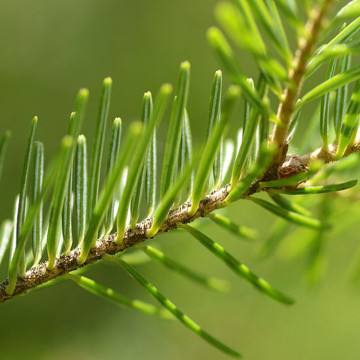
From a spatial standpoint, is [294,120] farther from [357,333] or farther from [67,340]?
[67,340]

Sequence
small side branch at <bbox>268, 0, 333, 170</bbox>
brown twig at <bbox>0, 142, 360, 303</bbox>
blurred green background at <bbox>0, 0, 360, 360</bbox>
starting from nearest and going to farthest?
1. small side branch at <bbox>268, 0, 333, 170</bbox>
2. brown twig at <bbox>0, 142, 360, 303</bbox>
3. blurred green background at <bbox>0, 0, 360, 360</bbox>

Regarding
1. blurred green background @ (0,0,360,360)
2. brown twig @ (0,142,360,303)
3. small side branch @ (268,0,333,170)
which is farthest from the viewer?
blurred green background @ (0,0,360,360)

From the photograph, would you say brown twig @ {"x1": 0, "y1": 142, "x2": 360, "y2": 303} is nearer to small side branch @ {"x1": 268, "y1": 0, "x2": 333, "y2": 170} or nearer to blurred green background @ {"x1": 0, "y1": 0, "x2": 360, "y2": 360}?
small side branch @ {"x1": 268, "y1": 0, "x2": 333, "y2": 170}

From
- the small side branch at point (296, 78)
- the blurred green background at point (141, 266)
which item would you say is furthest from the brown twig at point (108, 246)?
the blurred green background at point (141, 266)

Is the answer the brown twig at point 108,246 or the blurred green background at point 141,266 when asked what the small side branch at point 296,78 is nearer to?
the brown twig at point 108,246

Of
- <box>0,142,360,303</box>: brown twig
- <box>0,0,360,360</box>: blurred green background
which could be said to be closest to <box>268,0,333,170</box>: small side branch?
<box>0,142,360,303</box>: brown twig

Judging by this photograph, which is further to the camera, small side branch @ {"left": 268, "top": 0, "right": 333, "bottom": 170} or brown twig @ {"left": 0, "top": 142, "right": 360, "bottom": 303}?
brown twig @ {"left": 0, "top": 142, "right": 360, "bottom": 303}

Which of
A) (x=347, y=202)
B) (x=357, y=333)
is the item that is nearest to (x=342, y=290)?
(x=357, y=333)

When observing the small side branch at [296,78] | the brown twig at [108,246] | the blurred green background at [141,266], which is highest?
the small side branch at [296,78]

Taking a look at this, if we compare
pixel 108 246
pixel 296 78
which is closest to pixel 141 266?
pixel 108 246

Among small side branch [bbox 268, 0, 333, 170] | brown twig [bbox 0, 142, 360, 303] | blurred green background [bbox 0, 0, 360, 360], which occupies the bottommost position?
blurred green background [bbox 0, 0, 360, 360]
